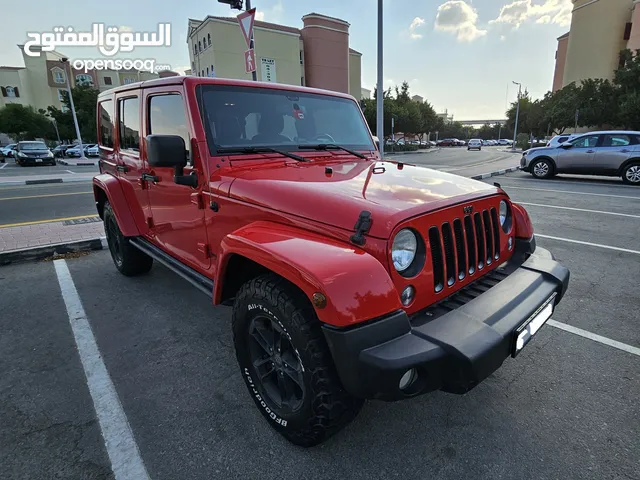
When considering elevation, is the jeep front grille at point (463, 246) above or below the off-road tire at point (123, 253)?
above

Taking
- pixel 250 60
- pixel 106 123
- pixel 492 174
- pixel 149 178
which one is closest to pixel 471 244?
pixel 149 178

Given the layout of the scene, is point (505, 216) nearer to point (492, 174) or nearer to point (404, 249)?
point (404, 249)

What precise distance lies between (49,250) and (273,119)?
4.12 meters

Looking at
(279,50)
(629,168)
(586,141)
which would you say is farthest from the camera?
(279,50)

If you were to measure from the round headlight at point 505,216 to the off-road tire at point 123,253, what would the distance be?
344 centimetres

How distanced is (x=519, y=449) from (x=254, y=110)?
8.76 feet

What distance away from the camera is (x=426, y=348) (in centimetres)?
153

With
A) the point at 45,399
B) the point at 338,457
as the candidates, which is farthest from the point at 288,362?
the point at 45,399

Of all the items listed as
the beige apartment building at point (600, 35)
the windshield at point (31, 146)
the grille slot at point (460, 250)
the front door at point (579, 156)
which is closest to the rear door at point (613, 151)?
the front door at point (579, 156)

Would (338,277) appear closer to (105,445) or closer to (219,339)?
(105,445)

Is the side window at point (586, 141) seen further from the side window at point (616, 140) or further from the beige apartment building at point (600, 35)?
the beige apartment building at point (600, 35)

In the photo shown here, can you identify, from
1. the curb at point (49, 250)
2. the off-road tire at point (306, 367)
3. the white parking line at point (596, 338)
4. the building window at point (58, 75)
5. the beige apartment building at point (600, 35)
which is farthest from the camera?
the building window at point (58, 75)

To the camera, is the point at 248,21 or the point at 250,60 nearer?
the point at 248,21

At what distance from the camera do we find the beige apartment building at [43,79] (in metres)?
54.8
